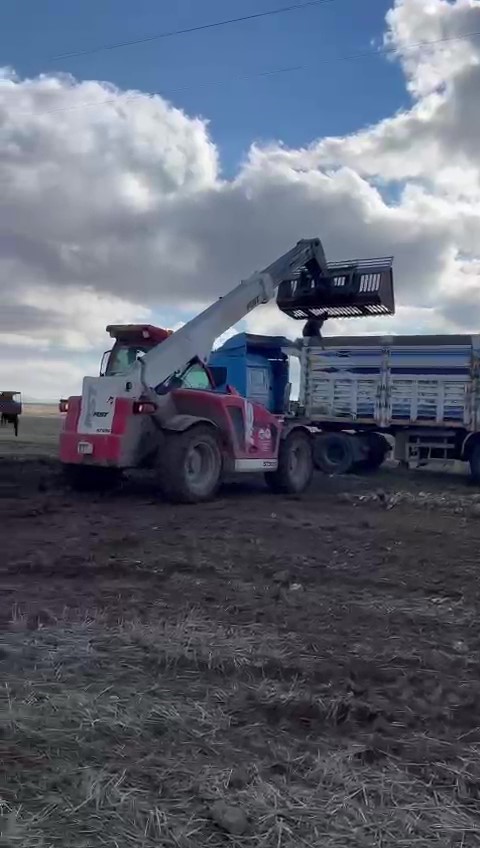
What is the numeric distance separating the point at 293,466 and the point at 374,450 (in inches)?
179

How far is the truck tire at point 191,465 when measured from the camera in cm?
1196

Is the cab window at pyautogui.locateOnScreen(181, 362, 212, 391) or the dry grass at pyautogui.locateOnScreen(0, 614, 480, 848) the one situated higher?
the cab window at pyautogui.locateOnScreen(181, 362, 212, 391)

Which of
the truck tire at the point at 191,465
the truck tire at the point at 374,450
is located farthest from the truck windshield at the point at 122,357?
the truck tire at the point at 374,450

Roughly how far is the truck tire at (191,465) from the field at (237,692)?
2.40 meters

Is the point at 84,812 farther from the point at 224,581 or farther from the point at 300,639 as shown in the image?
the point at 224,581

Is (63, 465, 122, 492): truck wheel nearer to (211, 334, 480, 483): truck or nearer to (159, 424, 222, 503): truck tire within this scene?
(159, 424, 222, 503): truck tire

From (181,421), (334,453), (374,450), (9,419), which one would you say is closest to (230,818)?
(181,421)

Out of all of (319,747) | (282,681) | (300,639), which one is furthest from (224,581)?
(319,747)

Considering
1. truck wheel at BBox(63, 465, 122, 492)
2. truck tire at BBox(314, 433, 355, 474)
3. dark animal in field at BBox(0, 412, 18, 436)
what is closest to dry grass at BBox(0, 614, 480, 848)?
truck wheel at BBox(63, 465, 122, 492)

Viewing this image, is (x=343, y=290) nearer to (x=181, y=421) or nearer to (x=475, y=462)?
(x=475, y=462)

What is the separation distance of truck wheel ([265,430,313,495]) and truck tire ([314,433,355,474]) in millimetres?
3188

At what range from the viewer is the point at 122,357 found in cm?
1336

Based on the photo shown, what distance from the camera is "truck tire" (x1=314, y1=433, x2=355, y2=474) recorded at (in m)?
18.2

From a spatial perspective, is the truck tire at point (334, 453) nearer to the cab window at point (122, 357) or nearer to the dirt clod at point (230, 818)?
the cab window at point (122, 357)
